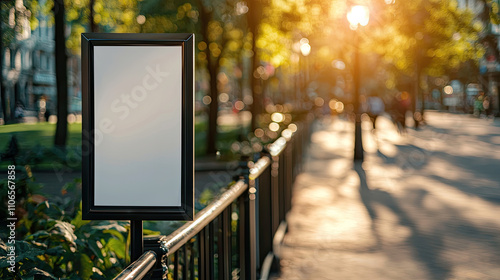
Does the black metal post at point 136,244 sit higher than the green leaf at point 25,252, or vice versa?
→ the black metal post at point 136,244

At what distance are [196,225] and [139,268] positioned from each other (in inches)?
37.4

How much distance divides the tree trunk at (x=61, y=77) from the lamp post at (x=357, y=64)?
21.3 feet

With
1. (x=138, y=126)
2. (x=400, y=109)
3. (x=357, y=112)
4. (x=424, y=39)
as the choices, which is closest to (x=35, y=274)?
(x=138, y=126)

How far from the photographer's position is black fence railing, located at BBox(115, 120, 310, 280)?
2635 millimetres

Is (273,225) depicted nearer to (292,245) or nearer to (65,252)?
(292,245)

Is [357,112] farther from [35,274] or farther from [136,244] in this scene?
[136,244]

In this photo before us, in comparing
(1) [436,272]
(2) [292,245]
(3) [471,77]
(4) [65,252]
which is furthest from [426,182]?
(3) [471,77]

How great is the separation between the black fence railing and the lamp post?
9.76 meters

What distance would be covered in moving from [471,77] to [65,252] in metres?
62.7

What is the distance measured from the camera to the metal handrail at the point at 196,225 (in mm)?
2778

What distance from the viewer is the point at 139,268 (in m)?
2.30

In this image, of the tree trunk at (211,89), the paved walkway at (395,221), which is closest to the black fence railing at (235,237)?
the paved walkway at (395,221)

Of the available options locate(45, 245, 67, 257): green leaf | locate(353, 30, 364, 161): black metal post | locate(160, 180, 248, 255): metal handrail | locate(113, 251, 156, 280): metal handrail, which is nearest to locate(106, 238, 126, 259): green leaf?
locate(45, 245, 67, 257): green leaf

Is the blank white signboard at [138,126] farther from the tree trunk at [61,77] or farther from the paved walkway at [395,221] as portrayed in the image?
the tree trunk at [61,77]
